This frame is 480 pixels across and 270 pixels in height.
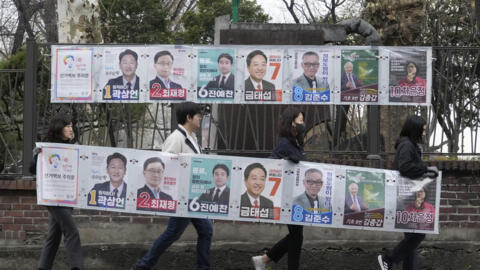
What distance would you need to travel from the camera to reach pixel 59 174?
820cm

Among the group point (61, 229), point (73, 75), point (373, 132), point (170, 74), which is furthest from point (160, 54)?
point (373, 132)

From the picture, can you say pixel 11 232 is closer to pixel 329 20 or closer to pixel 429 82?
pixel 429 82

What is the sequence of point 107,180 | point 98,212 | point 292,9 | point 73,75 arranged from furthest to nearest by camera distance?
point 292,9 < point 98,212 < point 73,75 < point 107,180

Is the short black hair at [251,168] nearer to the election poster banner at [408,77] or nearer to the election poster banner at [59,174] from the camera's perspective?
the election poster banner at [59,174]

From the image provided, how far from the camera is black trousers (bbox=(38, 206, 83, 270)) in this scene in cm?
781

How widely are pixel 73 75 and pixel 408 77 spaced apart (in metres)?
3.79

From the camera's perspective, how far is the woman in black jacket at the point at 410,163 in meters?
7.95

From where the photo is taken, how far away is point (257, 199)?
810 cm

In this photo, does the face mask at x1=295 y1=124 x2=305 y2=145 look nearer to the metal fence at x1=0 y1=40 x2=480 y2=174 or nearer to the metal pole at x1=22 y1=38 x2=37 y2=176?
the metal fence at x1=0 y1=40 x2=480 y2=174

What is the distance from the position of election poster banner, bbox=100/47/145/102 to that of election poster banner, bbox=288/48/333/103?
1721mm

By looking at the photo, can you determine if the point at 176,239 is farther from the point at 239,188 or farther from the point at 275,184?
the point at 275,184

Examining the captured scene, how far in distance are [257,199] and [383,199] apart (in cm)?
127

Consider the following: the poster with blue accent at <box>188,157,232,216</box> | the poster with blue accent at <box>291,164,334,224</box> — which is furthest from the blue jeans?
the poster with blue accent at <box>291,164,334,224</box>

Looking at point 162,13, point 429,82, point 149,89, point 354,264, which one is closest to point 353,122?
point 429,82
